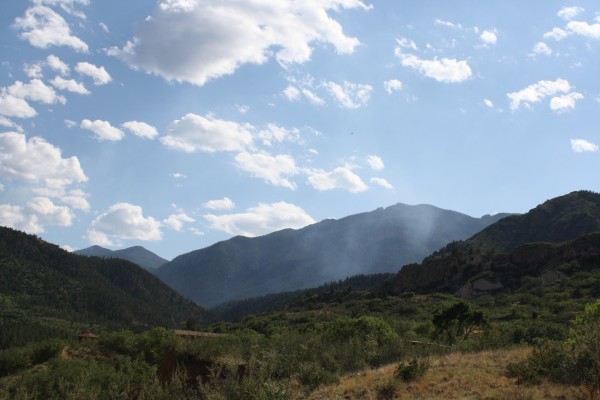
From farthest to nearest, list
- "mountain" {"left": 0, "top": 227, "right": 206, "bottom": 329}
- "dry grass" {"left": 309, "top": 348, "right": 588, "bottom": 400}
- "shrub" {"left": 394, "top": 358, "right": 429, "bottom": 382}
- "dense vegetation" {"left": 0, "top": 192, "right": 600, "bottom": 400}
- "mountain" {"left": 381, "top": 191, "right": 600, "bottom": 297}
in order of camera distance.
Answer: "mountain" {"left": 0, "top": 227, "right": 206, "bottom": 329} < "mountain" {"left": 381, "top": 191, "right": 600, "bottom": 297} < "shrub" {"left": 394, "top": 358, "right": 429, "bottom": 382} < "dense vegetation" {"left": 0, "top": 192, "right": 600, "bottom": 400} < "dry grass" {"left": 309, "top": 348, "right": 588, "bottom": 400}

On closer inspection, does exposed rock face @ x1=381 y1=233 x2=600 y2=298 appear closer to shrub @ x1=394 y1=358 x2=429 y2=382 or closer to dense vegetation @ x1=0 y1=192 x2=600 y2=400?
dense vegetation @ x1=0 y1=192 x2=600 y2=400

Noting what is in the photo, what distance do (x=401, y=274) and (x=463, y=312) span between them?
86601 millimetres

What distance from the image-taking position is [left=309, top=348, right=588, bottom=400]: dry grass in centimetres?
1582

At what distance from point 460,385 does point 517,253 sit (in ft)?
346

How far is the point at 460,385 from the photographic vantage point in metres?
18.0

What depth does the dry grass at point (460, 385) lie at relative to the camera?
51.9ft

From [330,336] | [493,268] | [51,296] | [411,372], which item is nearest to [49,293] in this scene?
[51,296]

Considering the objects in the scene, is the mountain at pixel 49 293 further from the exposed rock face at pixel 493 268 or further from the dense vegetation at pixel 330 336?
the exposed rock face at pixel 493 268

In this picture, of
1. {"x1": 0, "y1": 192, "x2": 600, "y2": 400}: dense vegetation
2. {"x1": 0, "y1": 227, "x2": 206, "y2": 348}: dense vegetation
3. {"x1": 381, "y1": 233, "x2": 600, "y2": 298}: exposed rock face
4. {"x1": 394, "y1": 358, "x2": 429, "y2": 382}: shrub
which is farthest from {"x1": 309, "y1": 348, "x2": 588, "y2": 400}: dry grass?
{"x1": 0, "y1": 227, "x2": 206, "y2": 348}: dense vegetation

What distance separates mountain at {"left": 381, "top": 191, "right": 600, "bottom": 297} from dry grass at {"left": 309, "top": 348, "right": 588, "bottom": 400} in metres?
85.4

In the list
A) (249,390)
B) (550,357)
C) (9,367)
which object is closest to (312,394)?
(249,390)

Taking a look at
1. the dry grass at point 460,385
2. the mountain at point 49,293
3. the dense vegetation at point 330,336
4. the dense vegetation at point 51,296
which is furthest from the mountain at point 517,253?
the mountain at point 49,293

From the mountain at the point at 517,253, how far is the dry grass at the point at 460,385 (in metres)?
85.4

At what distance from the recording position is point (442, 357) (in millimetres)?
24266
